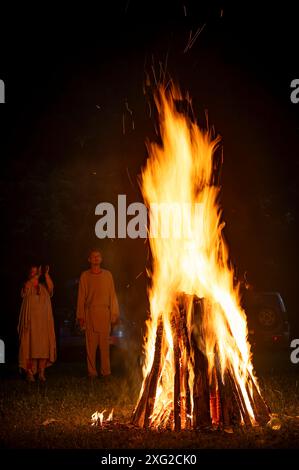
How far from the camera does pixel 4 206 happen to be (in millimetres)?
28703

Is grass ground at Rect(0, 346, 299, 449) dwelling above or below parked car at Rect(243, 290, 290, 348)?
below

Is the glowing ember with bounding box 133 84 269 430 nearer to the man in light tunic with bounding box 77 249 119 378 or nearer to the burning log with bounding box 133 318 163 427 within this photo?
the burning log with bounding box 133 318 163 427

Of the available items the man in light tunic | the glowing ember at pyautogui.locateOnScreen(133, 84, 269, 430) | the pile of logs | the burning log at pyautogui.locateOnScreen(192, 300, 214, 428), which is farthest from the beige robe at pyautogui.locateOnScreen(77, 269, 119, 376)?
the burning log at pyautogui.locateOnScreen(192, 300, 214, 428)

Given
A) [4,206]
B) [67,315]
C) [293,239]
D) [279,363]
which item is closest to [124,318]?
[67,315]

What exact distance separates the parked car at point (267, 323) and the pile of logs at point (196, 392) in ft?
42.8

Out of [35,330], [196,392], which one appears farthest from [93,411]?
[35,330]

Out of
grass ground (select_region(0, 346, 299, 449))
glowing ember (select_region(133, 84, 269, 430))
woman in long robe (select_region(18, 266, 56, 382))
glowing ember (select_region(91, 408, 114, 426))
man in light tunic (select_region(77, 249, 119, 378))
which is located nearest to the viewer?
grass ground (select_region(0, 346, 299, 449))

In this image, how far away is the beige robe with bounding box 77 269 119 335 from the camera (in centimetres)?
1730

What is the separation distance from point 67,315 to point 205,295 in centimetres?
1215

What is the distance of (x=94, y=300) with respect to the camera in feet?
56.9

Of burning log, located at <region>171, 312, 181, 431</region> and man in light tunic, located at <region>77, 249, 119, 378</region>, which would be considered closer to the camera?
burning log, located at <region>171, 312, 181, 431</region>

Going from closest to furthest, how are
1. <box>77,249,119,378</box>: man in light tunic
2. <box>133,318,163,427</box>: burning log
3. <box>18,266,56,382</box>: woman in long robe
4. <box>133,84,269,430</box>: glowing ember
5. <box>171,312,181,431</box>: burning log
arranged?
<box>171,312,181,431</box>: burning log
<box>133,84,269,430</box>: glowing ember
<box>133,318,163,427</box>: burning log
<box>18,266,56,382</box>: woman in long robe
<box>77,249,119,378</box>: man in light tunic

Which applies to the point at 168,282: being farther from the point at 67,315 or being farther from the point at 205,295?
the point at 67,315

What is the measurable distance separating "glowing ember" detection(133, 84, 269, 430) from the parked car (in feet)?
42.1
